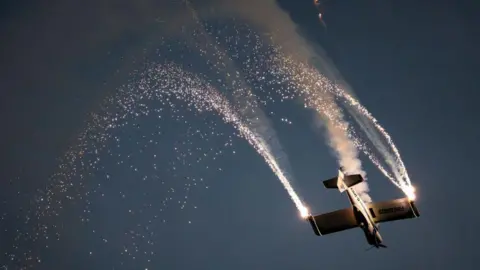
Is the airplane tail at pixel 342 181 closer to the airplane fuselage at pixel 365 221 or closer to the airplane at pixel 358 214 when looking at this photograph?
the airplane at pixel 358 214

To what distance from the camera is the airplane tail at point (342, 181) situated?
31.0m

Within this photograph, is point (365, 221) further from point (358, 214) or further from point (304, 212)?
point (304, 212)

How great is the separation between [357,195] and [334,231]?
11.6ft

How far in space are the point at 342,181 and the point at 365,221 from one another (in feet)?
9.76

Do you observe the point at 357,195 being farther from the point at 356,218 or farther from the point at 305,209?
the point at 305,209

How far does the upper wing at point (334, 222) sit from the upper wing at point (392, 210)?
1.55 m

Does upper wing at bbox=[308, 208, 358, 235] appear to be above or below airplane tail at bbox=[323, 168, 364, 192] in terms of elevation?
below

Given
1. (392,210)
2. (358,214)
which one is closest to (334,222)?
(358,214)

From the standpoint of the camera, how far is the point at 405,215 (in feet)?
106

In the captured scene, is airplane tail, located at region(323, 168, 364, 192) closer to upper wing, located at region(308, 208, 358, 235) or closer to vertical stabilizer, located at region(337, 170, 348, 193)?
vertical stabilizer, located at region(337, 170, 348, 193)

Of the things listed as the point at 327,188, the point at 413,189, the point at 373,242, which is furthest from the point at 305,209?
the point at 413,189

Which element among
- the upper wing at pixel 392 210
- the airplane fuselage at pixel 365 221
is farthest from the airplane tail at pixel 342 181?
the upper wing at pixel 392 210

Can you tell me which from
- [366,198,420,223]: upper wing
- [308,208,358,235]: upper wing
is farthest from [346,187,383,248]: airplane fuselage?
[308,208,358,235]: upper wing

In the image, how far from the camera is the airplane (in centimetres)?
3147
